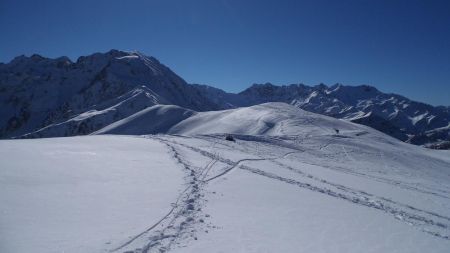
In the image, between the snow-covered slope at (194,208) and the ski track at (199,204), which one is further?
the ski track at (199,204)

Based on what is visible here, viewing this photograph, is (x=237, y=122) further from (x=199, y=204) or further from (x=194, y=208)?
(x=194, y=208)

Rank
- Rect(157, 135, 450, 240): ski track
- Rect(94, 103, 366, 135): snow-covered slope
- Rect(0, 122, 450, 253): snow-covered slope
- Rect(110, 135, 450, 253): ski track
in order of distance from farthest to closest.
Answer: Rect(94, 103, 366, 135): snow-covered slope, Rect(157, 135, 450, 240): ski track, Rect(110, 135, 450, 253): ski track, Rect(0, 122, 450, 253): snow-covered slope

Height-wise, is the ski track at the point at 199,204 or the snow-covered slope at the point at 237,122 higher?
the snow-covered slope at the point at 237,122

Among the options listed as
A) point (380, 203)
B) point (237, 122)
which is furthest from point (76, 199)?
point (237, 122)

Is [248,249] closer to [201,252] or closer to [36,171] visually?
[201,252]

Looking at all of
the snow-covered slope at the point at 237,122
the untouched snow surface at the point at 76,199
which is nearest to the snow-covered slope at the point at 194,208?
the untouched snow surface at the point at 76,199

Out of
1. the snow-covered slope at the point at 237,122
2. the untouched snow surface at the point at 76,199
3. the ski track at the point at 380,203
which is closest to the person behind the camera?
the untouched snow surface at the point at 76,199

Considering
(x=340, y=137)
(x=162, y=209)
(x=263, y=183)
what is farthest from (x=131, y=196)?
(x=340, y=137)

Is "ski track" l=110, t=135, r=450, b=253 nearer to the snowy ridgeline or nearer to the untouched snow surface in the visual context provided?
the snowy ridgeline

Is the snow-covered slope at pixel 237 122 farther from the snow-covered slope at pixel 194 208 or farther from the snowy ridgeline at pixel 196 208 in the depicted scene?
the snowy ridgeline at pixel 196 208

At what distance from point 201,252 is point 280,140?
117 ft

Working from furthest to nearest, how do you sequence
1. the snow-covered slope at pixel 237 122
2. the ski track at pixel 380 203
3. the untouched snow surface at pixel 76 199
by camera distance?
the snow-covered slope at pixel 237 122, the ski track at pixel 380 203, the untouched snow surface at pixel 76 199

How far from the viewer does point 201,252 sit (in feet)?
26.4

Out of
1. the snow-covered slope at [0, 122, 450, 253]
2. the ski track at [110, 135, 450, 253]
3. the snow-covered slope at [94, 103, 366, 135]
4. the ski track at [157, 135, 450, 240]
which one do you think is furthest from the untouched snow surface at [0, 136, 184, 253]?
the snow-covered slope at [94, 103, 366, 135]
